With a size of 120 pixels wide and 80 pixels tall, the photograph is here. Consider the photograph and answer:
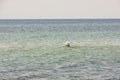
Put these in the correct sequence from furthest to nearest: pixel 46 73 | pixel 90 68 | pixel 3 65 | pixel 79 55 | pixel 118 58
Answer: pixel 79 55 < pixel 118 58 < pixel 3 65 < pixel 90 68 < pixel 46 73

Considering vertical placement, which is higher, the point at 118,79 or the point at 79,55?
the point at 79,55

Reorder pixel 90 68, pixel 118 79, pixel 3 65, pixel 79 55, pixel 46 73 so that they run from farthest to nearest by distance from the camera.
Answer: pixel 79 55 < pixel 3 65 < pixel 90 68 < pixel 46 73 < pixel 118 79

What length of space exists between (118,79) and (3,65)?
9.44 m

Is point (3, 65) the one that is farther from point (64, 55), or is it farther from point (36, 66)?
point (64, 55)

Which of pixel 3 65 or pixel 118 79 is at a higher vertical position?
pixel 3 65

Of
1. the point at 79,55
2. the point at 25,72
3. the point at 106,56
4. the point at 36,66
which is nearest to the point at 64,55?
the point at 79,55

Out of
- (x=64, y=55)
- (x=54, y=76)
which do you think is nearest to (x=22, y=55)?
(x=64, y=55)

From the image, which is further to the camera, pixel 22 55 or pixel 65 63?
pixel 22 55

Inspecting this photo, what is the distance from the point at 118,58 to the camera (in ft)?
108

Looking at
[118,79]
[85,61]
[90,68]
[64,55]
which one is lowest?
[118,79]

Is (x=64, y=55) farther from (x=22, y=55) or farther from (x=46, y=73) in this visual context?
(x=46, y=73)

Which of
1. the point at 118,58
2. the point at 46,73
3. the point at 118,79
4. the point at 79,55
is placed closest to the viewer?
the point at 118,79

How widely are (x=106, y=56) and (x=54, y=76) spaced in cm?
1108

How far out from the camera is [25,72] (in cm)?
2589
